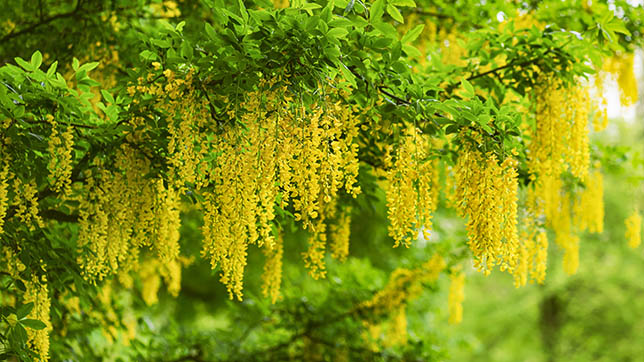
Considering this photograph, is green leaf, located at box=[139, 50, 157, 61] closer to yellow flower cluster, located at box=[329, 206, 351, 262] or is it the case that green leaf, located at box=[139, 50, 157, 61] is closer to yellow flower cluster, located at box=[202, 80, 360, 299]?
yellow flower cluster, located at box=[202, 80, 360, 299]

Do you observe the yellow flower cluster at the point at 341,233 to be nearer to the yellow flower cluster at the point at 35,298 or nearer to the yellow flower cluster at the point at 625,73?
the yellow flower cluster at the point at 35,298

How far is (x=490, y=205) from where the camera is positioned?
10.4 ft

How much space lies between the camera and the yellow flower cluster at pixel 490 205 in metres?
3.15

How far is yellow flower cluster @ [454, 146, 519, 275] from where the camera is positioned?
124 inches

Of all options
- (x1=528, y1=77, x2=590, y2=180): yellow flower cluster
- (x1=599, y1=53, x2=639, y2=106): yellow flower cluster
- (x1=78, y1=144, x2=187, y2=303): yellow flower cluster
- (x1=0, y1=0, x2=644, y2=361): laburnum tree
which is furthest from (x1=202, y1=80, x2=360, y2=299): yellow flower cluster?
(x1=599, y1=53, x2=639, y2=106): yellow flower cluster

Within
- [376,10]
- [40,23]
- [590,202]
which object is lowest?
[376,10]

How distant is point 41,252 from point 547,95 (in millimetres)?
3247

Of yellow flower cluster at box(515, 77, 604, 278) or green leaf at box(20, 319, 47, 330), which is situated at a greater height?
yellow flower cluster at box(515, 77, 604, 278)

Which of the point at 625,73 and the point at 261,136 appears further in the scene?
the point at 625,73

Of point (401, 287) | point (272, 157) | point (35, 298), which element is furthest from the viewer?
point (401, 287)

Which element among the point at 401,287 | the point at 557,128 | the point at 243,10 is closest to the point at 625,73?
the point at 557,128

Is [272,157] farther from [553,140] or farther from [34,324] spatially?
[553,140]

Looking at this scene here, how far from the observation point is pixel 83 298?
14.5ft

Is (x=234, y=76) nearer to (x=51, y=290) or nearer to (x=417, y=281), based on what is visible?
(x=51, y=290)
